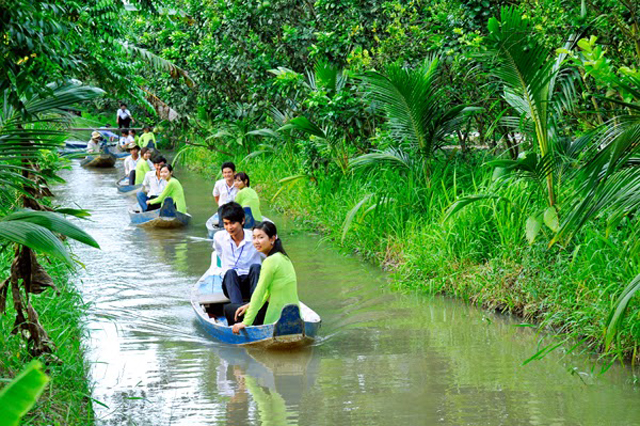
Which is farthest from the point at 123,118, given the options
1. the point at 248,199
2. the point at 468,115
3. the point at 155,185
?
the point at 468,115

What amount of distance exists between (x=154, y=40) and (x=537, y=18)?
17843 mm

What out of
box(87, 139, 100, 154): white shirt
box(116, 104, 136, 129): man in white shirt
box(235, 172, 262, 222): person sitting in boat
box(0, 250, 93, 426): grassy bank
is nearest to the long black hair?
box(0, 250, 93, 426): grassy bank

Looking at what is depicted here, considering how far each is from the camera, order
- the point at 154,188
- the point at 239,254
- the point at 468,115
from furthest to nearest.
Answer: the point at 154,188
the point at 468,115
the point at 239,254

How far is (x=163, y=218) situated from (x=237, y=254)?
21.1 feet

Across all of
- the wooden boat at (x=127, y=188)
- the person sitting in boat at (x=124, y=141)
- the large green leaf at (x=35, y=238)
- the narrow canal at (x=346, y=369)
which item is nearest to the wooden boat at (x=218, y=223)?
the narrow canal at (x=346, y=369)

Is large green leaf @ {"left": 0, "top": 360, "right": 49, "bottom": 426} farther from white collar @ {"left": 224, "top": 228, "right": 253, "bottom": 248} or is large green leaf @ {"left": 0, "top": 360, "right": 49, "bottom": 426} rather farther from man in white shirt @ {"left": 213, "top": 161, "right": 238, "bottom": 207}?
man in white shirt @ {"left": 213, "top": 161, "right": 238, "bottom": 207}

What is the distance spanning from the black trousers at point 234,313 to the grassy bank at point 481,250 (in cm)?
245

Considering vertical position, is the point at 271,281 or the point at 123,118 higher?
the point at 123,118

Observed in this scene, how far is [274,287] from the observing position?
26.3ft

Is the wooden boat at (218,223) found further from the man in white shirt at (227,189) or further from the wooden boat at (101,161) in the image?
the wooden boat at (101,161)

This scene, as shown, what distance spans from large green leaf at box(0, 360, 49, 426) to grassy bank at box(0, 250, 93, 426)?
3466mm

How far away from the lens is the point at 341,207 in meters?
13.2

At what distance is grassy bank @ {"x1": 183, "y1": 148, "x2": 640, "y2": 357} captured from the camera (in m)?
7.67

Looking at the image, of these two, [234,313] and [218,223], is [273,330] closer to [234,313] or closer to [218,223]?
[234,313]
